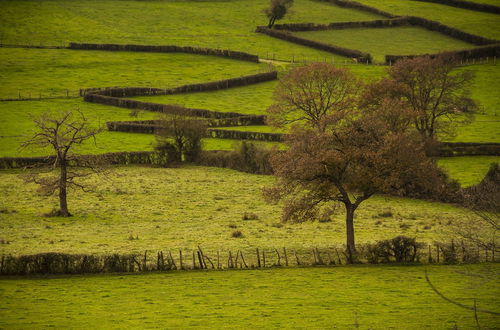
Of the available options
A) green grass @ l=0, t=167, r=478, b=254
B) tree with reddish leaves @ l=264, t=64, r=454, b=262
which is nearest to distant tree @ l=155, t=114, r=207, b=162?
green grass @ l=0, t=167, r=478, b=254

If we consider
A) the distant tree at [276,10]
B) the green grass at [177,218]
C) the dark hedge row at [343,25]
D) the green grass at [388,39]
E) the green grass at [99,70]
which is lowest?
the green grass at [177,218]

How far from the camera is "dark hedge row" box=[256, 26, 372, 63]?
132750 mm

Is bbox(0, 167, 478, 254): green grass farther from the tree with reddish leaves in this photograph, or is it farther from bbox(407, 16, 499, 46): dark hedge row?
bbox(407, 16, 499, 46): dark hedge row

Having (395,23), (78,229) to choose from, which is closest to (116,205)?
(78,229)

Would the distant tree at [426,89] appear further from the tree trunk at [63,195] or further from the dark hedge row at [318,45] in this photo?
the dark hedge row at [318,45]

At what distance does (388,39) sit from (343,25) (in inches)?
435

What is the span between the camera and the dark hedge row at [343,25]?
494 feet

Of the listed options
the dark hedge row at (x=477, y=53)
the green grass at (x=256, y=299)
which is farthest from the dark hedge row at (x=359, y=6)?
the green grass at (x=256, y=299)

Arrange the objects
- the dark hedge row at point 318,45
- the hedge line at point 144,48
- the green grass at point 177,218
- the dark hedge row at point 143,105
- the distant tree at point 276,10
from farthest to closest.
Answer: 1. the distant tree at point 276,10
2. the hedge line at point 144,48
3. the dark hedge row at point 318,45
4. the dark hedge row at point 143,105
5. the green grass at point 177,218

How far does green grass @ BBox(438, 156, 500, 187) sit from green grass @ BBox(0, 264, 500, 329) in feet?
92.8

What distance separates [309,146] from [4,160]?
40.7m

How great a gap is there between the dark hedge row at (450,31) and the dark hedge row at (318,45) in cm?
2039

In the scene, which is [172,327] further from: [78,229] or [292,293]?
[78,229]

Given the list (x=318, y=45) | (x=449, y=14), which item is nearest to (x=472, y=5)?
(x=449, y=14)
